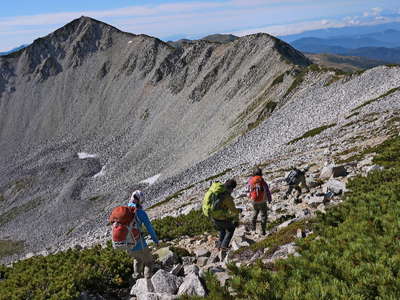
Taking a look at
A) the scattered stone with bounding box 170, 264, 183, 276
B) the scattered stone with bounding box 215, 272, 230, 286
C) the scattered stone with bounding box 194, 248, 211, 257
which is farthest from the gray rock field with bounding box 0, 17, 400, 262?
the scattered stone with bounding box 215, 272, 230, 286

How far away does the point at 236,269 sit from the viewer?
26.5ft

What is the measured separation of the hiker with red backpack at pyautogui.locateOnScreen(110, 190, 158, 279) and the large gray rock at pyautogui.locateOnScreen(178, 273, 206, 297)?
213 centimetres

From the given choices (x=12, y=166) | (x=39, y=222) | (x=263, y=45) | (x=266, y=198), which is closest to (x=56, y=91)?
(x=12, y=166)

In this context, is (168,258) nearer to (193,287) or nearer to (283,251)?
(193,287)

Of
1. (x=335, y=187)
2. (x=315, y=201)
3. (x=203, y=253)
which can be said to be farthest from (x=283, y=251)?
(x=335, y=187)

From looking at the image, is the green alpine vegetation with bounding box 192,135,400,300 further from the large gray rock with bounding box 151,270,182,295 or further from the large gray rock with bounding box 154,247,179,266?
the large gray rock with bounding box 154,247,179,266

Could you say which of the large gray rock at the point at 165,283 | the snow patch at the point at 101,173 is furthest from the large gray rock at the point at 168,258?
the snow patch at the point at 101,173

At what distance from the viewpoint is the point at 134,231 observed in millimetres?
10430

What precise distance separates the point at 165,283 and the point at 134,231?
6.32ft

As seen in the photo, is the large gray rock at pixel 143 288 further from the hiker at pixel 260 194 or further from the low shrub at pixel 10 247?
the low shrub at pixel 10 247

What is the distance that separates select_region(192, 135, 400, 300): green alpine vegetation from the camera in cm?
623

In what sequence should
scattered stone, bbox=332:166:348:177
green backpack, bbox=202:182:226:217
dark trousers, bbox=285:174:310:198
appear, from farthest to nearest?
scattered stone, bbox=332:166:348:177
dark trousers, bbox=285:174:310:198
green backpack, bbox=202:182:226:217

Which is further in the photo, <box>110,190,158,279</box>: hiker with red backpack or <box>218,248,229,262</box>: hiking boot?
<box>218,248,229,262</box>: hiking boot

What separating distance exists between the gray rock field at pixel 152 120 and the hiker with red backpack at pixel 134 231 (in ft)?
26.9
